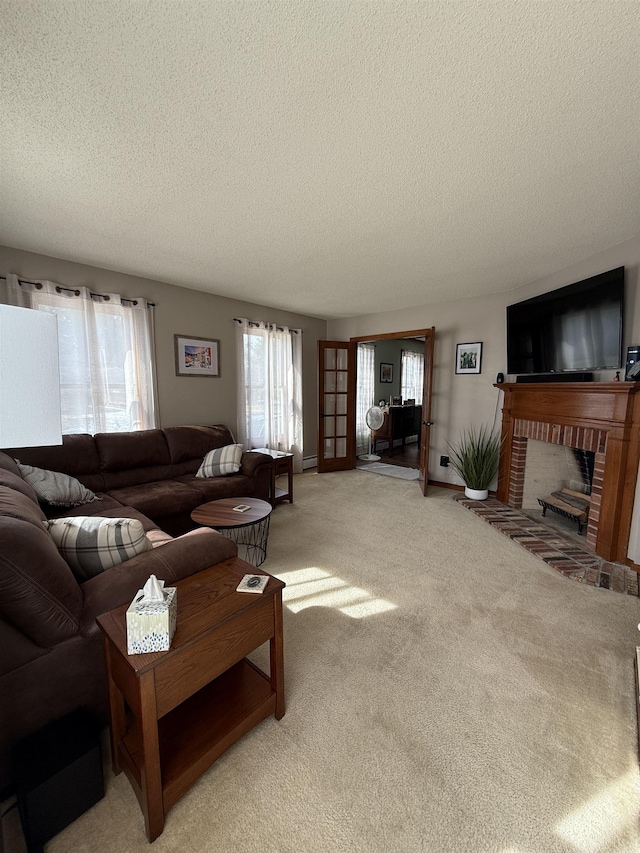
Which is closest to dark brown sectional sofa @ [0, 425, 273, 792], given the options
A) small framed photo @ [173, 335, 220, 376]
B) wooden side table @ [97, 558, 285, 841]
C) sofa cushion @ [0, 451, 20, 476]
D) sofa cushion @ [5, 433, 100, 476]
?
wooden side table @ [97, 558, 285, 841]

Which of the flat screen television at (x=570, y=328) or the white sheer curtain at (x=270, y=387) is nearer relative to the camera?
the flat screen television at (x=570, y=328)

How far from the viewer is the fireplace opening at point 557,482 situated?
3.28 metres

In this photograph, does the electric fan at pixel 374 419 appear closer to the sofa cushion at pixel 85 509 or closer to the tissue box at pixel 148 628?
the sofa cushion at pixel 85 509

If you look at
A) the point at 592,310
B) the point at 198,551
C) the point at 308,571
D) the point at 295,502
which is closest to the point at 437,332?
the point at 592,310

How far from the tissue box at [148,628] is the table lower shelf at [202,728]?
0.34m

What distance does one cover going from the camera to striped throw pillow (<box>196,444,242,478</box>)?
3.37 meters

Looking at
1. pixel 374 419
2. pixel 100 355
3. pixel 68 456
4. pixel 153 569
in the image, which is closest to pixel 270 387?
pixel 100 355

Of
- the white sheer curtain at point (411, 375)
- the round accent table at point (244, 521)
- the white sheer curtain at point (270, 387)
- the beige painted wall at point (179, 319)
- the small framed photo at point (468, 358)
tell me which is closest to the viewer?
the round accent table at point (244, 521)

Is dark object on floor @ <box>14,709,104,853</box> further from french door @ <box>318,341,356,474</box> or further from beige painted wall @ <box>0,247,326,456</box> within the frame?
french door @ <box>318,341,356,474</box>

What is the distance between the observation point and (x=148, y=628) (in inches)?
37.6

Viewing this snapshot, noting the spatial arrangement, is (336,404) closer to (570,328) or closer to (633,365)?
(570,328)

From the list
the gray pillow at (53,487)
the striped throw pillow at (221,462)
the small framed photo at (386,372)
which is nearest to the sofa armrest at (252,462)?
the striped throw pillow at (221,462)

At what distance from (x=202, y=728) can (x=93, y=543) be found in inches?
31.5

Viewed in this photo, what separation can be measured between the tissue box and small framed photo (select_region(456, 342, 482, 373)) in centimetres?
424
